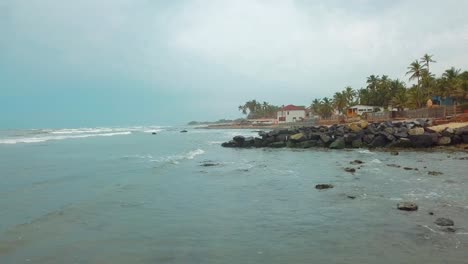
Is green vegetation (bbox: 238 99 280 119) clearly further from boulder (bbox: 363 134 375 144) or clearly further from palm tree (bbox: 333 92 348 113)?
boulder (bbox: 363 134 375 144)

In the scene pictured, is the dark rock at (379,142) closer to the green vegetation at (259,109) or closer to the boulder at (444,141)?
the boulder at (444,141)

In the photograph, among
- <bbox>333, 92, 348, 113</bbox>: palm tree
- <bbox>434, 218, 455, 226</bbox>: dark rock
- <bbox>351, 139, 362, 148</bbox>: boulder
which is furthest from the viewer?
<bbox>333, 92, 348, 113</bbox>: palm tree

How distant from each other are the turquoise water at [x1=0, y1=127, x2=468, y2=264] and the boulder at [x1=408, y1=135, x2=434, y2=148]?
1121cm

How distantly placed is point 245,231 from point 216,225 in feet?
2.92

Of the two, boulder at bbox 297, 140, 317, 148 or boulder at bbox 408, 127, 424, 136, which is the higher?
boulder at bbox 408, 127, 424, 136

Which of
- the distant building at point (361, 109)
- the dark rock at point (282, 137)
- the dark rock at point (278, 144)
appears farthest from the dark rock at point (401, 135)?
the distant building at point (361, 109)

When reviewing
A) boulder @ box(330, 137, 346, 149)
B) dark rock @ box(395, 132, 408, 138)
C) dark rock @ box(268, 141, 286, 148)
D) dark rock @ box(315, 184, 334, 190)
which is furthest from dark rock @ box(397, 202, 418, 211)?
dark rock @ box(268, 141, 286, 148)

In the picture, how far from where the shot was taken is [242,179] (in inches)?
699

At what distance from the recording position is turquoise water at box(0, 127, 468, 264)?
25.3ft

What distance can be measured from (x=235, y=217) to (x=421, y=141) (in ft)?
76.8

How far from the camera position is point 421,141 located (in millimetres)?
29750

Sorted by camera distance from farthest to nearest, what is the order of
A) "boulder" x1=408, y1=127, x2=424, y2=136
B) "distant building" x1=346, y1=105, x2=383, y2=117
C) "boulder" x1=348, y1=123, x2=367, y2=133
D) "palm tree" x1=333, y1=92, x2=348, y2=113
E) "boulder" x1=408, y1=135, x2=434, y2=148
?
"palm tree" x1=333, y1=92, x2=348, y2=113, "distant building" x1=346, y1=105, x2=383, y2=117, "boulder" x1=348, y1=123, x2=367, y2=133, "boulder" x1=408, y1=127, x2=424, y2=136, "boulder" x1=408, y1=135, x2=434, y2=148

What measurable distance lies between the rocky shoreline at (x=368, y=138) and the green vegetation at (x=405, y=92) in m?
16.4

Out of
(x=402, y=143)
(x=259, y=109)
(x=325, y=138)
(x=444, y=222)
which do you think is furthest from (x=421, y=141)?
(x=259, y=109)
